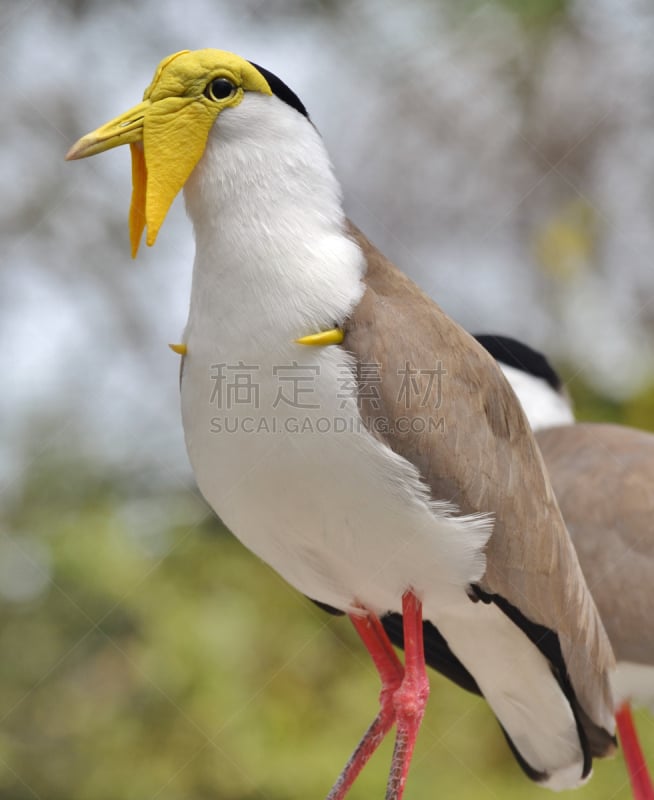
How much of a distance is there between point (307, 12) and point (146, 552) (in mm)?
2131

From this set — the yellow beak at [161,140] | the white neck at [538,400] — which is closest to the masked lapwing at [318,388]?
the yellow beak at [161,140]

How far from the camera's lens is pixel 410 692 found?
5.16 ft

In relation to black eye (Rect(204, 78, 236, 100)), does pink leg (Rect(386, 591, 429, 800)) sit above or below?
below

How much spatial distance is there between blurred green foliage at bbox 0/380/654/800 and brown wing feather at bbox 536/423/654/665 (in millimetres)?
978

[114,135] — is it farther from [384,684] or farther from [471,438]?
[384,684]

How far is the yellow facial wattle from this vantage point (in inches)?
54.6

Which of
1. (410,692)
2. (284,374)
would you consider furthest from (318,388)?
(410,692)

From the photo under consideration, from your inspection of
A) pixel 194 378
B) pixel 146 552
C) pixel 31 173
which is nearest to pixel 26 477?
pixel 146 552

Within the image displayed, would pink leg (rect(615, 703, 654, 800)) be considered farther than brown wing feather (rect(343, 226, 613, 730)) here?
Yes

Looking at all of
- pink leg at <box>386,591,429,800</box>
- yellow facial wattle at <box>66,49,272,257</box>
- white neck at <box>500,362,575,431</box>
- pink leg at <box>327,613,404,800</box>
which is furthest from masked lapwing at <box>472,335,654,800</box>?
yellow facial wattle at <box>66,49,272,257</box>

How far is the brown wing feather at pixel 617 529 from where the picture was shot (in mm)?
2215

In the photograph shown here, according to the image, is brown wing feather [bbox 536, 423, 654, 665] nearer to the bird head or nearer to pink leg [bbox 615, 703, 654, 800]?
pink leg [bbox 615, 703, 654, 800]

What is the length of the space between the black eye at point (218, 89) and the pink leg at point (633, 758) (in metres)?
1.59

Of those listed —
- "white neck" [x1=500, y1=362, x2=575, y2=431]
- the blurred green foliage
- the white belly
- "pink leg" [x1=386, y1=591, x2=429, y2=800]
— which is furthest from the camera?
the blurred green foliage
